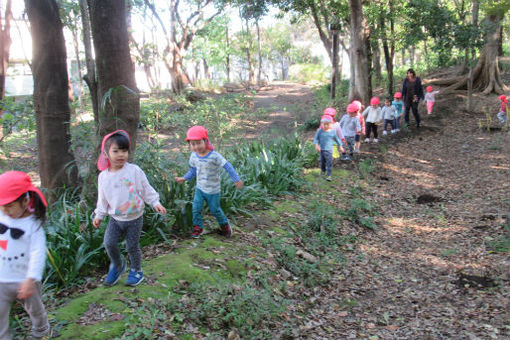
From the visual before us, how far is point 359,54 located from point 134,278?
12.4 m

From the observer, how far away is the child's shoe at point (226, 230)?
214 inches

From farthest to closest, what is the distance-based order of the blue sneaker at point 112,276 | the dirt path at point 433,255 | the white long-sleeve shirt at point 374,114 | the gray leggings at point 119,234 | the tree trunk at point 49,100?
the white long-sleeve shirt at point 374,114, the tree trunk at point 49,100, the dirt path at point 433,255, the blue sneaker at point 112,276, the gray leggings at point 119,234

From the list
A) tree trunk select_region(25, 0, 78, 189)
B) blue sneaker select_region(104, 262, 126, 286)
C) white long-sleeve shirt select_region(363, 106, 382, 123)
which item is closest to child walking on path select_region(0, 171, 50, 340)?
blue sneaker select_region(104, 262, 126, 286)

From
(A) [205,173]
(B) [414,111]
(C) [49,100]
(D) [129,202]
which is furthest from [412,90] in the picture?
(D) [129,202]

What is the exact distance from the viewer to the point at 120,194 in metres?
3.77

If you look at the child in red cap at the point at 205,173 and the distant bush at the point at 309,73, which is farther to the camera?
the distant bush at the point at 309,73

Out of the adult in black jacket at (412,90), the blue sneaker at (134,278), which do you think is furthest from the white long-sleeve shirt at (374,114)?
the blue sneaker at (134,278)

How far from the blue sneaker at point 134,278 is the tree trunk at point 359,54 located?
12.2m

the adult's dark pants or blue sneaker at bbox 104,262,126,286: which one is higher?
the adult's dark pants

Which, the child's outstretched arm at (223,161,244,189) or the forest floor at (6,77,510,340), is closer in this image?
the forest floor at (6,77,510,340)

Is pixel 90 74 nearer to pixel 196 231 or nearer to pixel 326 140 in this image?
pixel 196 231

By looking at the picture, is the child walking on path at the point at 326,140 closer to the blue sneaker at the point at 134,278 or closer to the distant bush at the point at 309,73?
the blue sneaker at the point at 134,278

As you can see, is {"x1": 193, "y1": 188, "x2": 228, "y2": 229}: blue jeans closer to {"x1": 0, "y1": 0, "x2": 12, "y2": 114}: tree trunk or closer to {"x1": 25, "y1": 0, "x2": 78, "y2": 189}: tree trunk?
{"x1": 25, "y1": 0, "x2": 78, "y2": 189}: tree trunk

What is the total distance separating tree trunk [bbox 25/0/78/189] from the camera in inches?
247
